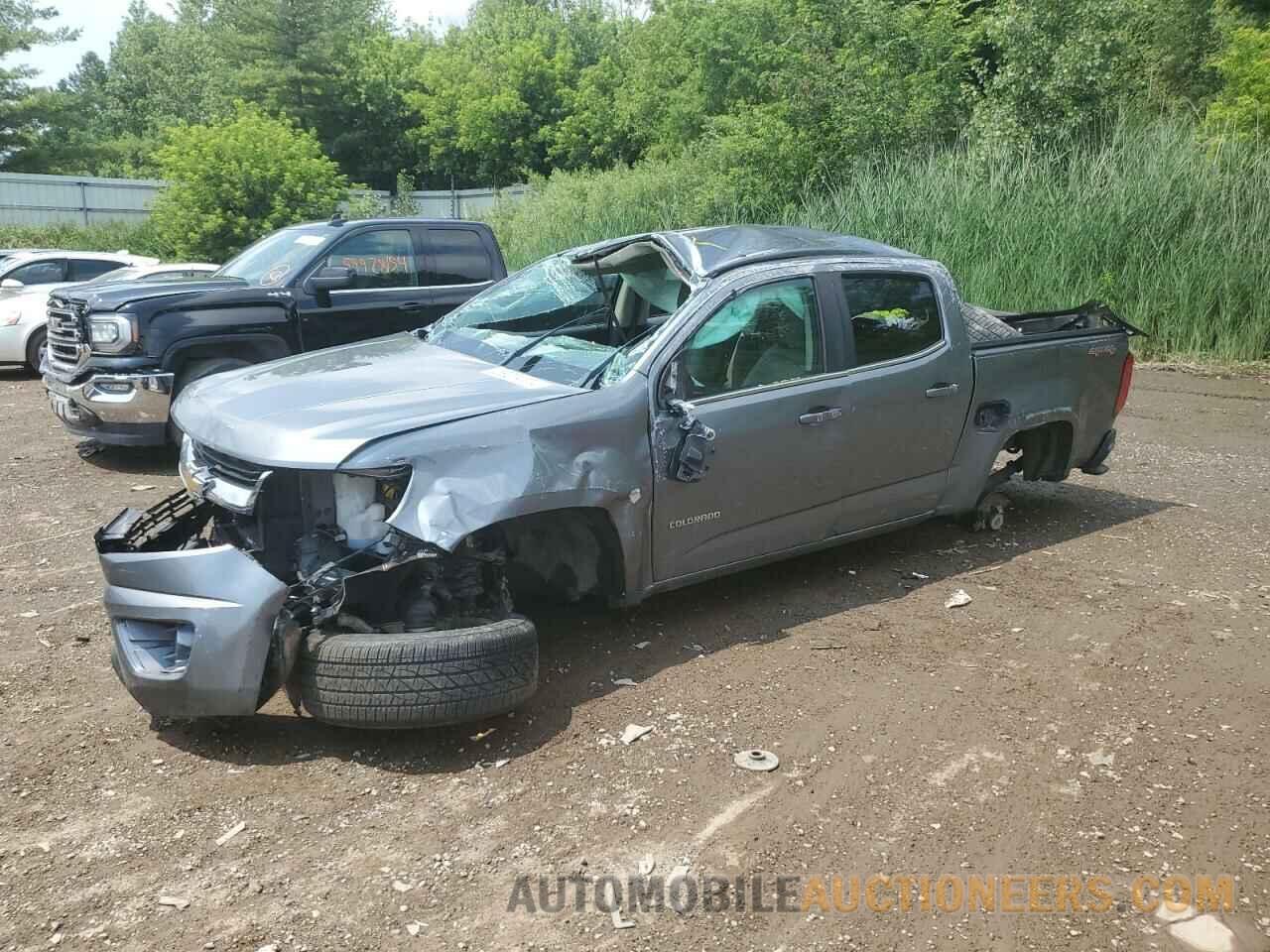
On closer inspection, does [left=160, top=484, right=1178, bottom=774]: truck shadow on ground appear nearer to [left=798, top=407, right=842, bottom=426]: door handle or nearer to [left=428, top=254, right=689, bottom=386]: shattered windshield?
[left=798, top=407, right=842, bottom=426]: door handle

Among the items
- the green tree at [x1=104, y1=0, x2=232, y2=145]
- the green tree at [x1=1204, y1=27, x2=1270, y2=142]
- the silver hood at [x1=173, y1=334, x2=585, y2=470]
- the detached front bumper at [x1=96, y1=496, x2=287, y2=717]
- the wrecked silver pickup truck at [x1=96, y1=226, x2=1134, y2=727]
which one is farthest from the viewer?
the green tree at [x1=104, y1=0, x2=232, y2=145]

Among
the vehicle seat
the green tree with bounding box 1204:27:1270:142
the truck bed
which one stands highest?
the green tree with bounding box 1204:27:1270:142

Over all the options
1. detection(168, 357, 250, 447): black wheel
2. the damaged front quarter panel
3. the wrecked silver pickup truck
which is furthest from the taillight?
detection(168, 357, 250, 447): black wheel

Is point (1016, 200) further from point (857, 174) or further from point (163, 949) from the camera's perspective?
point (163, 949)

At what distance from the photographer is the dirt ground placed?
302 cm

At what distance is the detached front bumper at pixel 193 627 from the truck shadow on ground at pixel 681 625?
0.32 metres

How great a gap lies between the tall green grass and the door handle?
996 cm

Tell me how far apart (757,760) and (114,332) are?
6.09 m

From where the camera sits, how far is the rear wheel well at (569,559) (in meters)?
4.50

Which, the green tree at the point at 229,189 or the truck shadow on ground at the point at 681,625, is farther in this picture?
the green tree at the point at 229,189

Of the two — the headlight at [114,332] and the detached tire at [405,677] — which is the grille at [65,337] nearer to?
the headlight at [114,332]

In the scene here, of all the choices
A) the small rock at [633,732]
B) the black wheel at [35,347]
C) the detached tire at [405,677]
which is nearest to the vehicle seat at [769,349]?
the small rock at [633,732]

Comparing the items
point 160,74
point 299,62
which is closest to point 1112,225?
point 299,62

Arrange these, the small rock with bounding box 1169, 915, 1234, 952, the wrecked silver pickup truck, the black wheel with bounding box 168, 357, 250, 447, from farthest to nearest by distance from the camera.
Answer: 1. the black wheel with bounding box 168, 357, 250, 447
2. the wrecked silver pickup truck
3. the small rock with bounding box 1169, 915, 1234, 952
